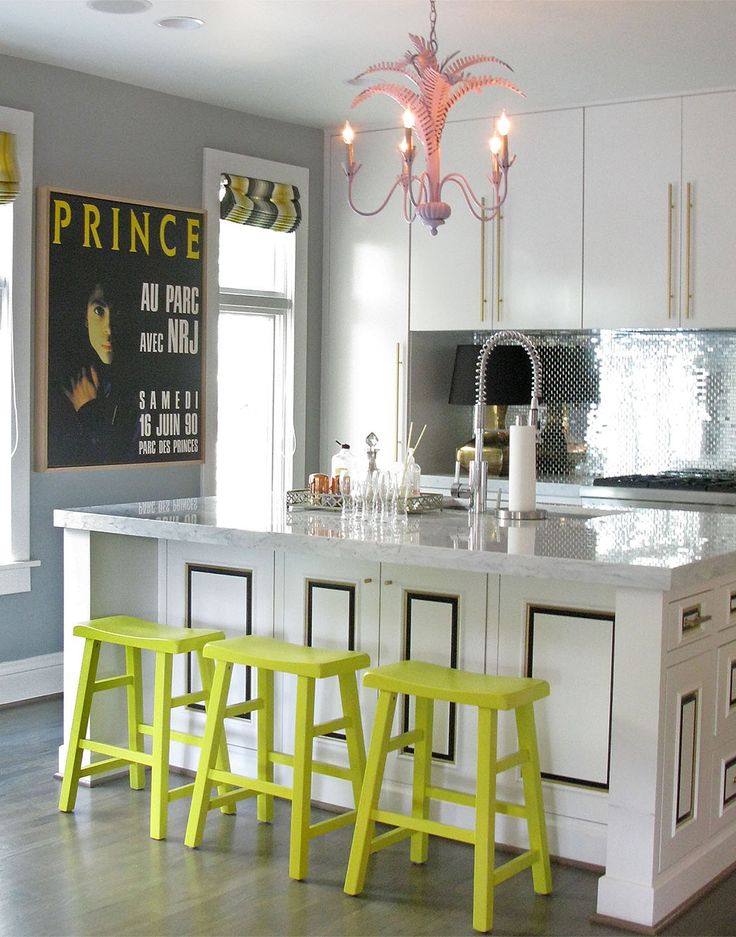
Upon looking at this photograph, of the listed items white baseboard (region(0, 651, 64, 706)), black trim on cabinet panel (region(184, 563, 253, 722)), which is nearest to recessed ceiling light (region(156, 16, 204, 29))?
black trim on cabinet panel (region(184, 563, 253, 722))

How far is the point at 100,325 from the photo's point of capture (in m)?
5.18

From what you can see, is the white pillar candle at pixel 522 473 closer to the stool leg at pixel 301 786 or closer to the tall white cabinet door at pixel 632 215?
the stool leg at pixel 301 786

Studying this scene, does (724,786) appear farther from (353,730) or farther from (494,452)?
(494,452)

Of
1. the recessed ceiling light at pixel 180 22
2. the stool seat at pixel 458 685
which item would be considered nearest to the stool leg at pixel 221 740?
the stool seat at pixel 458 685

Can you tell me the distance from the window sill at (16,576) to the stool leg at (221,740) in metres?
1.43

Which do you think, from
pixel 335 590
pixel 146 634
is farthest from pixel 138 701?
pixel 335 590

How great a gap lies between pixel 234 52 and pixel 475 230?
1524 mm

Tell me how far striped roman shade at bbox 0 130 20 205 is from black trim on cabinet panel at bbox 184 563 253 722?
1.74m

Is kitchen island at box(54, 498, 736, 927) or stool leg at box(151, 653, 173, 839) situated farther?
stool leg at box(151, 653, 173, 839)

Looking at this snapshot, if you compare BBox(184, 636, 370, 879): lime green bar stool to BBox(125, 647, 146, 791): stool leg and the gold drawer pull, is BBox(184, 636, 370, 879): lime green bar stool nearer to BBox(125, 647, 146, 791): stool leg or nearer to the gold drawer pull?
BBox(125, 647, 146, 791): stool leg

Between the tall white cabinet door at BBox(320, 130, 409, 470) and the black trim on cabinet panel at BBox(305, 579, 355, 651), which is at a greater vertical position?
the tall white cabinet door at BBox(320, 130, 409, 470)

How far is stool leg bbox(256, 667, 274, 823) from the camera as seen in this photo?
353cm

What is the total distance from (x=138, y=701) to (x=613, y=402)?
A: 299 cm

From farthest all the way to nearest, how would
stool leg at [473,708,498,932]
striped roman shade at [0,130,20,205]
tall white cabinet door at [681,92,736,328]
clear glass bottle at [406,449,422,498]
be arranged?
tall white cabinet door at [681,92,736,328], striped roman shade at [0,130,20,205], clear glass bottle at [406,449,422,498], stool leg at [473,708,498,932]
